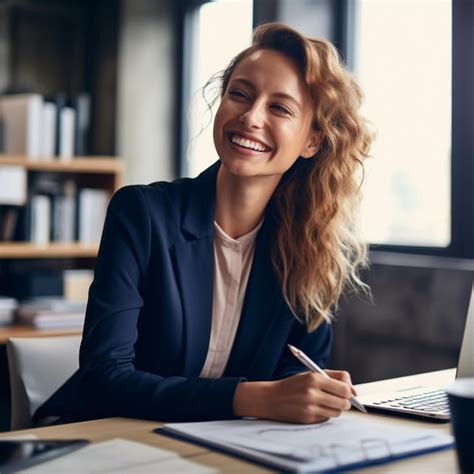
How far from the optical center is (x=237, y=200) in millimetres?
1809

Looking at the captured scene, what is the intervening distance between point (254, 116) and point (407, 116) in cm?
169

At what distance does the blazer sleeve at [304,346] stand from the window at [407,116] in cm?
133

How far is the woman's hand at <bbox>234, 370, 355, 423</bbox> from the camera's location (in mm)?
1227

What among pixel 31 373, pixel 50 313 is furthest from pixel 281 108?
pixel 50 313

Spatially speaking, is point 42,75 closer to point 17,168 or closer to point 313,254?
point 17,168

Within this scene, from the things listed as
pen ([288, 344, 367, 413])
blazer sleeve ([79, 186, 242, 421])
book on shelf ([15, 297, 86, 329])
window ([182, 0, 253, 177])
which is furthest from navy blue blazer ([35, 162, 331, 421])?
window ([182, 0, 253, 177])

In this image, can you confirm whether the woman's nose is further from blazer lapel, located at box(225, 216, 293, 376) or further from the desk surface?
the desk surface

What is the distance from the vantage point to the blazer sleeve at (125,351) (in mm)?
1301

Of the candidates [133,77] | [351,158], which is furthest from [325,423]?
[133,77]

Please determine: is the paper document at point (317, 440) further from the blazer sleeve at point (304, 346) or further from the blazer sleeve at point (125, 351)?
the blazer sleeve at point (304, 346)

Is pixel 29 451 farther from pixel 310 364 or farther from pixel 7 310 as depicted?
pixel 7 310

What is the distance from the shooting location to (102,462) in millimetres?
1012

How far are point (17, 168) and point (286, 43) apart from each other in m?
2.21

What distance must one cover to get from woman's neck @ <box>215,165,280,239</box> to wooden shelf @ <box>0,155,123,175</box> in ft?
7.04
